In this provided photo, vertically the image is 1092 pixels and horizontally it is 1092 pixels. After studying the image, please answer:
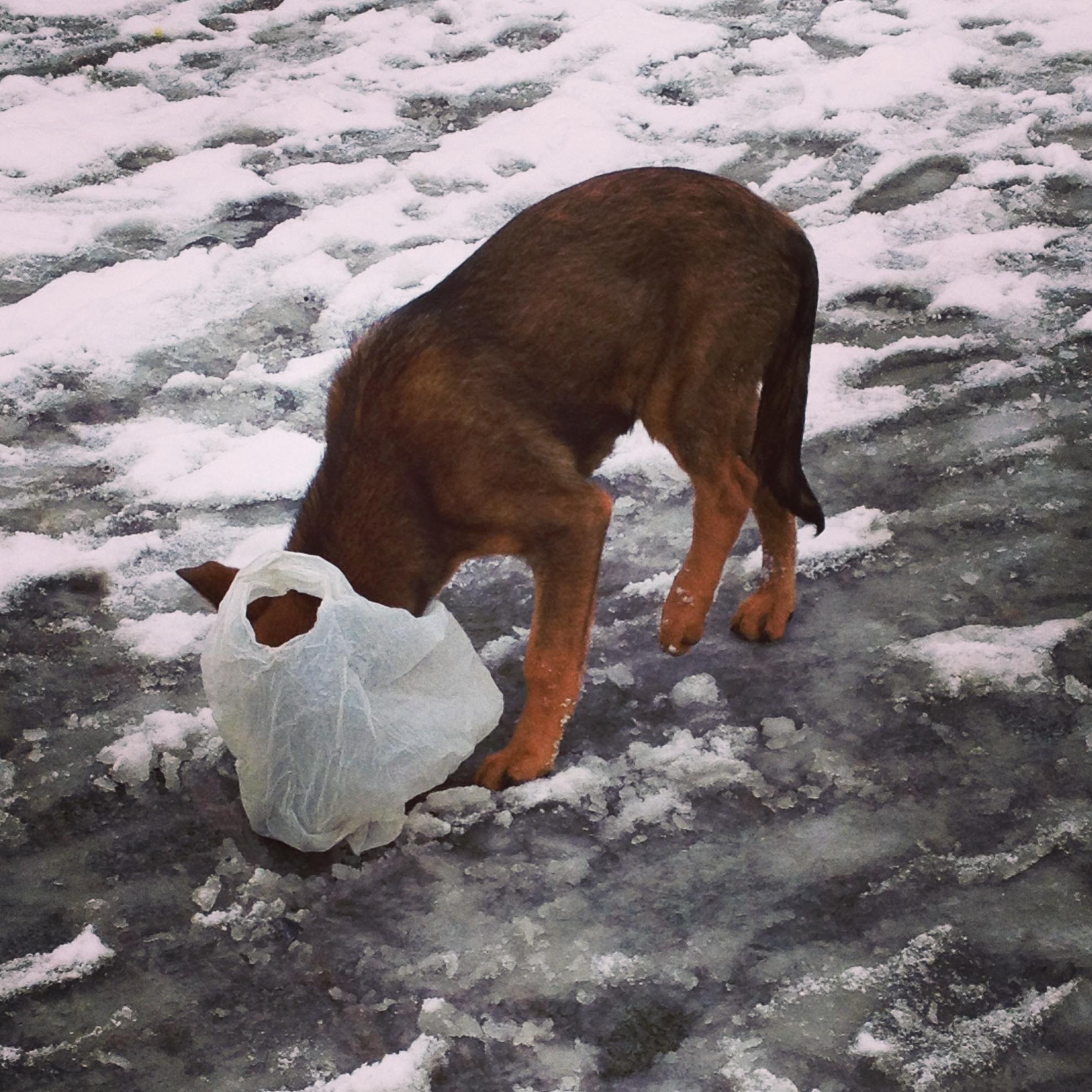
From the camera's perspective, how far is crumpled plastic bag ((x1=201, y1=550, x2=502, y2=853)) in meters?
2.26

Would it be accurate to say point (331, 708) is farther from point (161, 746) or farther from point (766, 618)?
point (766, 618)

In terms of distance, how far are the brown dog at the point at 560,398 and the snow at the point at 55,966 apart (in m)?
0.70

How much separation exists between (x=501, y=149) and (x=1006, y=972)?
411cm

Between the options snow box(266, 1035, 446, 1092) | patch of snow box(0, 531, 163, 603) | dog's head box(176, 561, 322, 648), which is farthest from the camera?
patch of snow box(0, 531, 163, 603)

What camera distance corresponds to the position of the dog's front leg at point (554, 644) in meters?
2.63

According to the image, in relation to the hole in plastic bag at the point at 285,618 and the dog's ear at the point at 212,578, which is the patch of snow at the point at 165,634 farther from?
the hole in plastic bag at the point at 285,618

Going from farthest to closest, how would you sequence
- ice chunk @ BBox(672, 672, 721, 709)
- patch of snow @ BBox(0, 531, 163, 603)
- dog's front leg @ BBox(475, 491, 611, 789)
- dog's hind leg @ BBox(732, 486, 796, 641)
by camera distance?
patch of snow @ BBox(0, 531, 163, 603) < dog's hind leg @ BBox(732, 486, 796, 641) < ice chunk @ BBox(672, 672, 721, 709) < dog's front leg @ BBox(475, 491, 611, 789)

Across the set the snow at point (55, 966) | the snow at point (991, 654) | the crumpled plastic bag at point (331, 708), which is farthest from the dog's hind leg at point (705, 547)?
the snow at point (55, 966)

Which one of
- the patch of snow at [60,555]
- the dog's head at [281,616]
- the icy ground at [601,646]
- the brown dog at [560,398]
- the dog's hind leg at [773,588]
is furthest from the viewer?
the patch of snow at [60,555]

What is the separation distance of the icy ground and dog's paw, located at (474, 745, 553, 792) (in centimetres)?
4

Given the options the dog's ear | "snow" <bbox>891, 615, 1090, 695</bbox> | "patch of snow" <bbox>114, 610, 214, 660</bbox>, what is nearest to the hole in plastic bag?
the dog's ear

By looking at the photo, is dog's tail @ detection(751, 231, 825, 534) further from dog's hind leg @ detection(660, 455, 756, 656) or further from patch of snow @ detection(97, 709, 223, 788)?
patch of snow @ detection(97, 709, 223, 788)

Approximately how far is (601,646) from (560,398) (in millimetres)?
708

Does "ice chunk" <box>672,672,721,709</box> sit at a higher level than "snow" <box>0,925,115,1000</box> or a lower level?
higher
